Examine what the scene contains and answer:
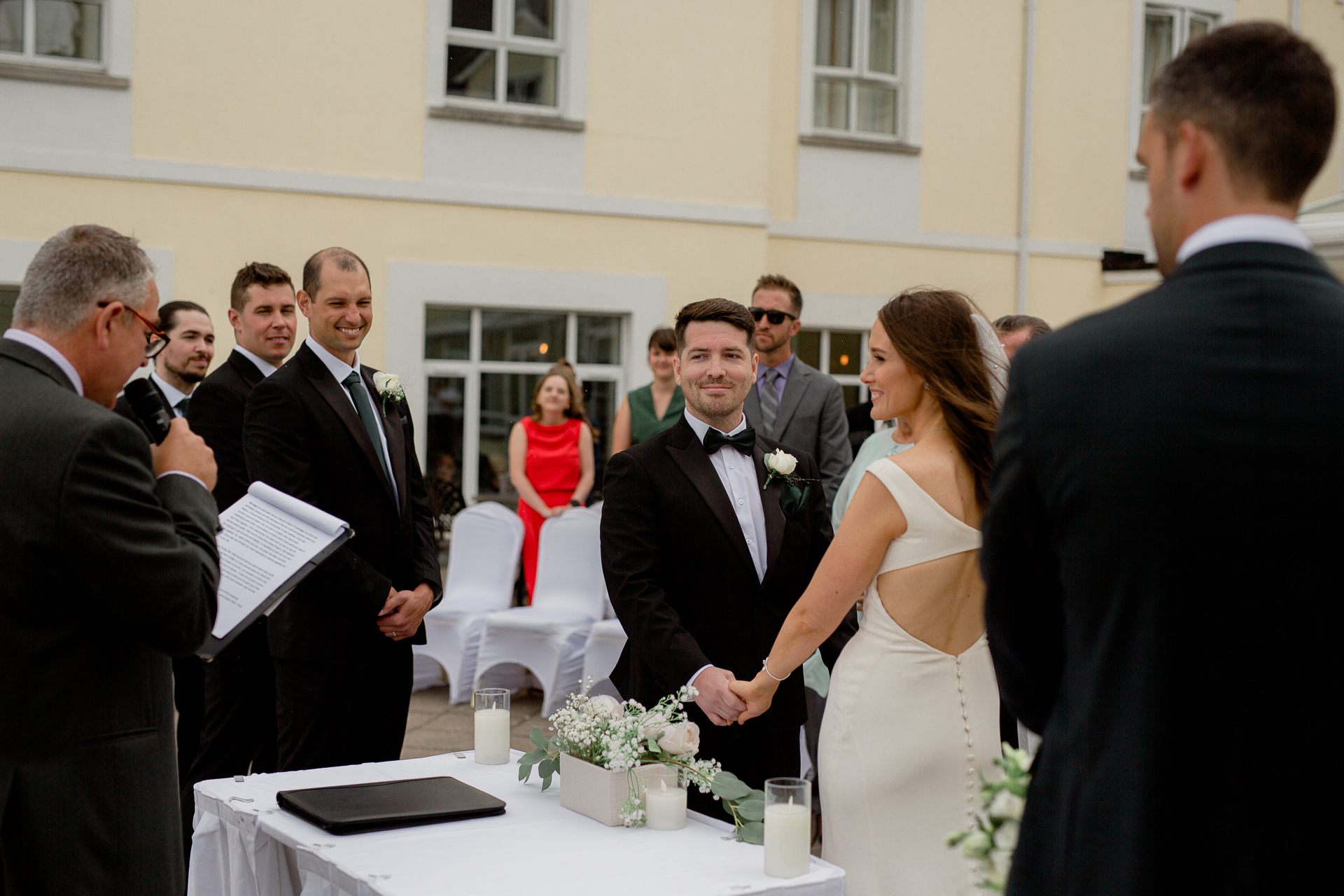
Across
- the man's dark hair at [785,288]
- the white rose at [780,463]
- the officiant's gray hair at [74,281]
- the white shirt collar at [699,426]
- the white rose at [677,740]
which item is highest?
the man's dark hair at [785,288]

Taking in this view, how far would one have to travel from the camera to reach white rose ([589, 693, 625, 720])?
270 centimetres

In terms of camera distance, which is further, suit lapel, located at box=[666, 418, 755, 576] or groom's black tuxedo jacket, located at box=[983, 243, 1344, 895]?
suit lapel, located at box=[666, 418, 755, 576]

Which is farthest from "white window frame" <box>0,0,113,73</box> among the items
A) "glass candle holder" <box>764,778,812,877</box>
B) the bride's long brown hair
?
"glass candle holder" <box>764,778,812,877</box>

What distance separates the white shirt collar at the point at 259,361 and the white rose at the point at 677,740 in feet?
7.74

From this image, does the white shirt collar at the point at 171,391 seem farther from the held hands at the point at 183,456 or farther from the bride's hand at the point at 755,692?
the bride's hand at the point at 755,692

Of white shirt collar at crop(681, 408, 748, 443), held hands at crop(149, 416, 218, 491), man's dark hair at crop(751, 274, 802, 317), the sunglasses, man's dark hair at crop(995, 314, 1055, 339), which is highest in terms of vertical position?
man's dark hair at crop(751, 274, 802, 317)

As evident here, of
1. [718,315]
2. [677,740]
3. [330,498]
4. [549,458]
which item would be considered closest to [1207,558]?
[677,740]

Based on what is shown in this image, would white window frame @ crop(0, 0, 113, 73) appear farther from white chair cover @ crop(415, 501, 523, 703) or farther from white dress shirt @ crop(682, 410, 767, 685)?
white dress shirt @ crop(682, 410, 767, 685)

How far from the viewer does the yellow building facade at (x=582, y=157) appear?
29.4ft

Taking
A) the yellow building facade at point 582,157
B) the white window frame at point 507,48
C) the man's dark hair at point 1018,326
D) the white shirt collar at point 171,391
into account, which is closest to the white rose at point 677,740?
the man's dark hair at point 1018,326

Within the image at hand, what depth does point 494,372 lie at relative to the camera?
1040cm

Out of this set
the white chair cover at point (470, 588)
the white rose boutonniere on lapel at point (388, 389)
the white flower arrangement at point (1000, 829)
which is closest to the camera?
the white flower arrangement at point (1000, 829)

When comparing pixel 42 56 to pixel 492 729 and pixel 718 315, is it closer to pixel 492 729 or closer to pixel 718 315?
pixel 718 315

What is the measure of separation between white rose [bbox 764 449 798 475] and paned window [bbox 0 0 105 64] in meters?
7.86
